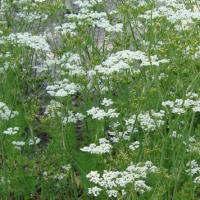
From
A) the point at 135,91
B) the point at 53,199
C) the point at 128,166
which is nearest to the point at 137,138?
the point at 135,91

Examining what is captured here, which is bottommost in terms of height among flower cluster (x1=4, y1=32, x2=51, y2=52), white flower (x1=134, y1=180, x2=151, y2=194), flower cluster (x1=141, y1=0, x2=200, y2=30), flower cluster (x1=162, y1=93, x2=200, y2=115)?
white flower (x1=134, y1=180, x2=151, y2=194)

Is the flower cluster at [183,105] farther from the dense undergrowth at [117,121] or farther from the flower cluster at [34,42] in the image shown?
the flower cluster at [34,42]

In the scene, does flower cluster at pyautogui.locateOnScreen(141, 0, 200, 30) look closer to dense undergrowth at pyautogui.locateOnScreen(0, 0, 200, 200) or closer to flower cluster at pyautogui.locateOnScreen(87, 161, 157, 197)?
dense undergrowth at pyautogui.locateOnScreen(0, 0, 200, 200)

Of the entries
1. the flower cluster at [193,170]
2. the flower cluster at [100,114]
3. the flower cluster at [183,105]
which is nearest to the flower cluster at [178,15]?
the flower cluster at [183,105]

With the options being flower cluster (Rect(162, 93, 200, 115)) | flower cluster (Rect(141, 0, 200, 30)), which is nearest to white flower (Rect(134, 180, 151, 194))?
flower cluster (Rect(162, 93, 200, 115))

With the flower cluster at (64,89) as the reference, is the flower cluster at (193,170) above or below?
below

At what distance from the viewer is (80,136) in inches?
236

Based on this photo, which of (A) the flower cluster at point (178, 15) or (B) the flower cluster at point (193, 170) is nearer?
(B) the flower cluster at point (193, 170)

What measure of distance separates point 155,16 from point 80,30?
67 centimetres

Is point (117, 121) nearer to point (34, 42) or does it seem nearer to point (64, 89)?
point (64, 89)

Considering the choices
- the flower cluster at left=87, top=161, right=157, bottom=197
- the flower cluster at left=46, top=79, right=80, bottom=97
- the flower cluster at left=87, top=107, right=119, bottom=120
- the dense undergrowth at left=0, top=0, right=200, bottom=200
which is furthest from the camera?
the flower cluster at left=46, top=79, right=80, bottom=97

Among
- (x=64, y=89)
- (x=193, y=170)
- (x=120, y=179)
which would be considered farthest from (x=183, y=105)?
(x=64, y=89)

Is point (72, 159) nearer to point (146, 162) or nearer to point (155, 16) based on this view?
point (146, 162)

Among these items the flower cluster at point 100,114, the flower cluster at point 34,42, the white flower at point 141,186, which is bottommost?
the white flower at point 141,186
